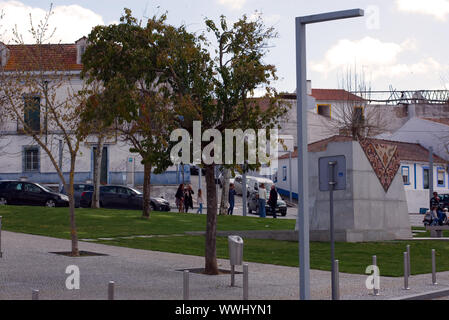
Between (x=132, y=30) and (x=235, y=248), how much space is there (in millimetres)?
5091

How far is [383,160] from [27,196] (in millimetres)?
19095

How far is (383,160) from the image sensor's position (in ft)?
90.8

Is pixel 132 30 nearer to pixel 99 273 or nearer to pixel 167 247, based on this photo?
pixel 99 273

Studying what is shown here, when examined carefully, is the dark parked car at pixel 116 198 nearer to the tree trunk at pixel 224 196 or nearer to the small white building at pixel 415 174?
the tree trunk at pixel 224 196

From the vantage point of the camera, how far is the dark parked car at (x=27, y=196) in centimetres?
3788

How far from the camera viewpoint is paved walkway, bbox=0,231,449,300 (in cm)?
1262

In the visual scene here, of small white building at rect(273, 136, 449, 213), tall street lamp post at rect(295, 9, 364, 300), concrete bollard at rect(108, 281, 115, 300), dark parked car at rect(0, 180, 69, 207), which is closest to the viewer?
concrete bollard at rect(108, 281, 115, 300)

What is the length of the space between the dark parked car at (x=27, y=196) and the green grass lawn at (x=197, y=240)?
3.92 m

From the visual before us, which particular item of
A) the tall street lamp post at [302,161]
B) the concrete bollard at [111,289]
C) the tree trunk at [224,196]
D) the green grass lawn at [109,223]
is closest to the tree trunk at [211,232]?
the tall street lamp post at [302,161]

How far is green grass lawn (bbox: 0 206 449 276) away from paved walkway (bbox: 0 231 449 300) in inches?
62.5

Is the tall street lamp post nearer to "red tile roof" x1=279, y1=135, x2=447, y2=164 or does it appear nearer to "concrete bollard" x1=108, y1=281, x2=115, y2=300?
"concrete bollard" x1=108, y1=281, x2=115, y2=300

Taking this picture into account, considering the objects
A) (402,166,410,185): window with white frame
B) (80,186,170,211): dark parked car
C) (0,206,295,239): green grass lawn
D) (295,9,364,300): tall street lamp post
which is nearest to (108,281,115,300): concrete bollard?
(295,9,364,300): tall street lamp post

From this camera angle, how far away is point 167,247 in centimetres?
2186
